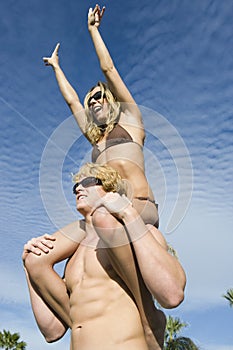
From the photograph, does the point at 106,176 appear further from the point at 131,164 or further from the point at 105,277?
the point at 105,277

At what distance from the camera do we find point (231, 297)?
2708cm

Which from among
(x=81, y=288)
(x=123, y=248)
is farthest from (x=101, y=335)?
(x=123, y=248)

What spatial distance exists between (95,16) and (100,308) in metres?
2.55

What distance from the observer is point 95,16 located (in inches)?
158

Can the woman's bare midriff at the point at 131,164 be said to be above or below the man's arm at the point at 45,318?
above

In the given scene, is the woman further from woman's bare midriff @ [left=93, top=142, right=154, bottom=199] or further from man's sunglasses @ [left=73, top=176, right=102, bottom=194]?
man's sunglasses @ [left=73, top=176, right=102, bottom=194]

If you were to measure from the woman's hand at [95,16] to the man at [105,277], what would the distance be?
142 centimetres

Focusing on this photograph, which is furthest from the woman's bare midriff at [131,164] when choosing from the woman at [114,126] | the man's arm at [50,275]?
the man's arm at [50,275]

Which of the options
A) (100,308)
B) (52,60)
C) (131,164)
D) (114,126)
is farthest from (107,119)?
(100,308)

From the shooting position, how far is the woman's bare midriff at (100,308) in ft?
9.72

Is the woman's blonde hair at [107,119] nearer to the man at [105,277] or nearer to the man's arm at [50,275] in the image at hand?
the man at [105,277]

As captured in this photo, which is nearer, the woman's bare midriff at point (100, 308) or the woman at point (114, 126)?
the woman's bare midriff at point (100, 308)

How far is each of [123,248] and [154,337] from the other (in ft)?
2.34

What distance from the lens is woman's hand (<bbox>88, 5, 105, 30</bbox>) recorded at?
3996 millimetres
